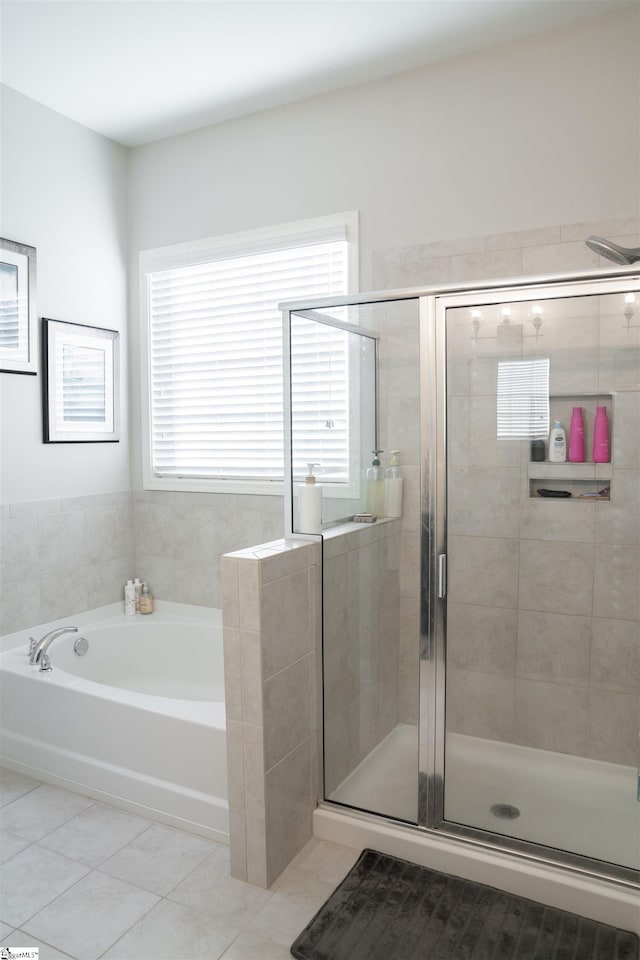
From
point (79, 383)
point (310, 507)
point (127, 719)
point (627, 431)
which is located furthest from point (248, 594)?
point (79, 383)

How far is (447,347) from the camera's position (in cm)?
200

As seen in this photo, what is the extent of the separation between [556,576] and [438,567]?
1.12 feet

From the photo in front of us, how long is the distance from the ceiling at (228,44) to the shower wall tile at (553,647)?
81.8 inches

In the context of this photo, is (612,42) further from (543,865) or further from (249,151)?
(543,865)

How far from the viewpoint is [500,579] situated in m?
2.02

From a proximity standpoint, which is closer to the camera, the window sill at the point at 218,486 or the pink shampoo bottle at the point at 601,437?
the pink shampoo bottle at the point at 601,437

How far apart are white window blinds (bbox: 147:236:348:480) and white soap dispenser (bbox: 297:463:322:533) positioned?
0.88 m

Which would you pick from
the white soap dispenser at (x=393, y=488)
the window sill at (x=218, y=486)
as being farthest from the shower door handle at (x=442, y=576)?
the window sill at (x=218, y=486)

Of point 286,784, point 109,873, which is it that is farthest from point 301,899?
point 109,873

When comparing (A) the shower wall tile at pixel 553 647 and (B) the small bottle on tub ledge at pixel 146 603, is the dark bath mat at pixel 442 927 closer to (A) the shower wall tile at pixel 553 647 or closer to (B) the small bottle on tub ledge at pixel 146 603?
(A) the shower wall tile at pixel 553 647

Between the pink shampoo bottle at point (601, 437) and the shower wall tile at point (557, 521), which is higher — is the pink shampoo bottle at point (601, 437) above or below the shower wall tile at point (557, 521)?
above

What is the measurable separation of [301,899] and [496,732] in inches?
29.4

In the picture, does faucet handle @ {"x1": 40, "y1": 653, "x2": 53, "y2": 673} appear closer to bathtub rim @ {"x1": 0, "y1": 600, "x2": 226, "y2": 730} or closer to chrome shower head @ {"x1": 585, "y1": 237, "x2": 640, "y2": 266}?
bathtub rim @ {"x1": 0, "y1": 600, "x2": 226, "y2": 730}

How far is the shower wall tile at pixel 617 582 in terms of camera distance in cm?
188
